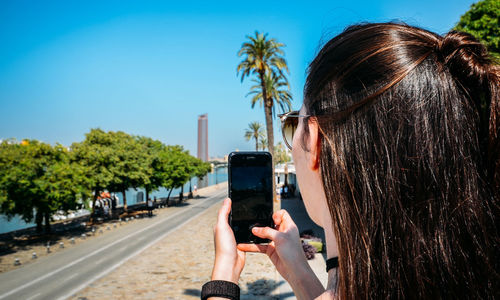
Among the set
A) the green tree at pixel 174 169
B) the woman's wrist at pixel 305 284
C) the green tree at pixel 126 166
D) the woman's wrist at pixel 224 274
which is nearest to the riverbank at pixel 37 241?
the green tree at pixel 126 166

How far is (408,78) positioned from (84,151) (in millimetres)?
26586

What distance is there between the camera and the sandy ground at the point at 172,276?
29.7 ft

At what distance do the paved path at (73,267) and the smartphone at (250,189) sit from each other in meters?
9.40

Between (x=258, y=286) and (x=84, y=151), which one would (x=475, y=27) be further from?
(x=84, y=151)

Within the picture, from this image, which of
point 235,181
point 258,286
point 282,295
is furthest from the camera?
point 258,286

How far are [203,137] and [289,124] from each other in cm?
10854

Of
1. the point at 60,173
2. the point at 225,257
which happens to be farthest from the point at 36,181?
the point at 225,257

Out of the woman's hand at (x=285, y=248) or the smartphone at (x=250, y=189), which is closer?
the woman's hand at (x=285, y=248)

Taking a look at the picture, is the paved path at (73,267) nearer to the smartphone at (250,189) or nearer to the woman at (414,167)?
the smartphone at (250,189)

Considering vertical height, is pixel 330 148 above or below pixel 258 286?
above

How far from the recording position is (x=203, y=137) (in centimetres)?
10838

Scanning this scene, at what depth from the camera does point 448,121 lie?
83 cm

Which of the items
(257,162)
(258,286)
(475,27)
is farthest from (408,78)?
(475,27)

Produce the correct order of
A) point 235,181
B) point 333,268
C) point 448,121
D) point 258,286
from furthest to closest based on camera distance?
1. point 258,286
2. point 235,181
3. point 333,268
4. point 448,121
